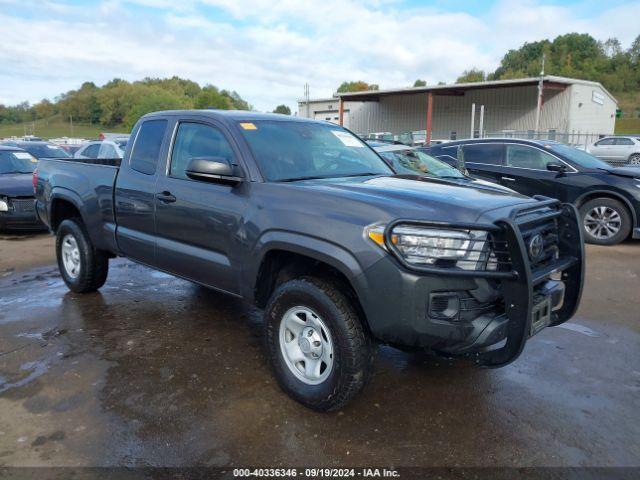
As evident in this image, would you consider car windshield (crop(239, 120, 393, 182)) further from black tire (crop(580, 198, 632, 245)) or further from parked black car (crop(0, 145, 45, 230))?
parked black car (crop(0, 145, 45, 230))

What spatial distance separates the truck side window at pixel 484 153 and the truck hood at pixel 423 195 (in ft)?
21.2

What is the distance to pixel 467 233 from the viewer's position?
9.31 ft

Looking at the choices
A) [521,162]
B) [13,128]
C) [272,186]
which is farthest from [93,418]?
[13,128]

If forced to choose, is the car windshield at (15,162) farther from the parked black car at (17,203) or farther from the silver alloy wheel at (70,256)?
the silver alloy wheel at (70,256)

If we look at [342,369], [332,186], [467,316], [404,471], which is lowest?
[404,471]

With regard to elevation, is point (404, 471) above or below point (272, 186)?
below

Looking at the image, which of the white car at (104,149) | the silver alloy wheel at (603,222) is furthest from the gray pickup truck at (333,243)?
the white car at (104,149)

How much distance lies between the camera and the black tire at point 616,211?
8.26 meters

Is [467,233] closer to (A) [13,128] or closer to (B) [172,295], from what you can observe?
(B) [172,295]

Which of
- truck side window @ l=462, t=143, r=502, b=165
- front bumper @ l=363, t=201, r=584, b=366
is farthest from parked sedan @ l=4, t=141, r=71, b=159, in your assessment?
front bumper @ l=363, t=201, r=584, b=366

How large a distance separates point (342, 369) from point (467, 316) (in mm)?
787

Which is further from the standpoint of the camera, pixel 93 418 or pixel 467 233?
pixel 93 418

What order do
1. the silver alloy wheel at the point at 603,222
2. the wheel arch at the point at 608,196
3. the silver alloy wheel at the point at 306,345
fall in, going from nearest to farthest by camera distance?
the silver alloy wheel at the point at 306,345 → the wheel arch at the point at 608,196 → the silver alloy wheel at the point at 603,222

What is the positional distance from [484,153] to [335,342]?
778 cm
